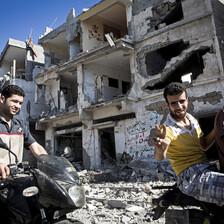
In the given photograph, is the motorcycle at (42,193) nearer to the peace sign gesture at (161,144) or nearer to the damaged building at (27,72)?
the peace sign gesture at (161,144)

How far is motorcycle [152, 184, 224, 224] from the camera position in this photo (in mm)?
1851

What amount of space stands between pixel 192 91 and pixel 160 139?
8886 millimetres

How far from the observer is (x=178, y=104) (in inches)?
85.6

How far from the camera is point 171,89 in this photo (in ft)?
7.13

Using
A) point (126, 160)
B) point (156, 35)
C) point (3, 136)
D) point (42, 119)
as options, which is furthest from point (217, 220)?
point (42, 119)

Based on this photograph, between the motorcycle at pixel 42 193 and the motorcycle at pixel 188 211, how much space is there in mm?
844

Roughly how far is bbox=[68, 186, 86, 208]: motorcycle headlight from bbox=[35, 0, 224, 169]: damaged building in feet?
28.5

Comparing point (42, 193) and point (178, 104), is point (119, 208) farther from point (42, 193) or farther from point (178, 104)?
point (178, 104)

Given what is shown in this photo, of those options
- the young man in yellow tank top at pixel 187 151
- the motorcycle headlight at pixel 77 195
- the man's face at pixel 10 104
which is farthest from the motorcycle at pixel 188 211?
the man's face at pixel 10 104

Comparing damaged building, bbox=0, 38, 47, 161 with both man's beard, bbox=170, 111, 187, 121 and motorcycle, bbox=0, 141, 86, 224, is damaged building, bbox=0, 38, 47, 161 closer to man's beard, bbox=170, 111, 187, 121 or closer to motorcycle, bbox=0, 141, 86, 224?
motorcycle, bbox=0, 141, 86, 224

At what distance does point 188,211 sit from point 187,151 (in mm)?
566

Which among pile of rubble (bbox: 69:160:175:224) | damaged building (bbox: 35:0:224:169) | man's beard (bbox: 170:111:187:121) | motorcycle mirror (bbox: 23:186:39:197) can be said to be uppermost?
damaged building (bbox: 35:0:224:169)

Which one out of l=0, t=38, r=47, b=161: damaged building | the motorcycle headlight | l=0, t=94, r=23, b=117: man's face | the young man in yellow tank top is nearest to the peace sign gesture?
the young man in yellow tank top

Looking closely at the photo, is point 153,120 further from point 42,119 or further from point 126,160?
point 42,119
